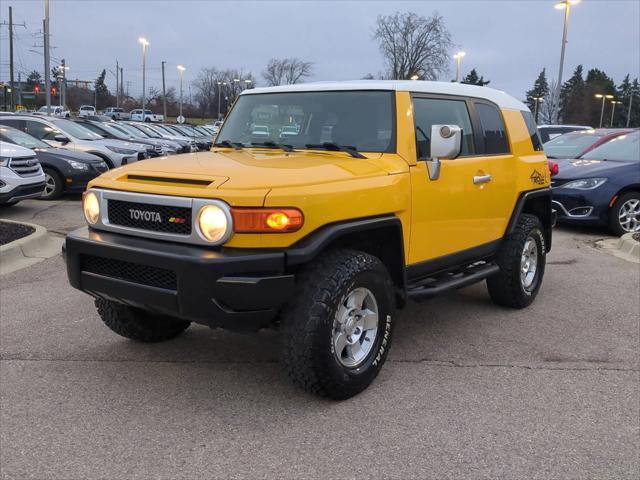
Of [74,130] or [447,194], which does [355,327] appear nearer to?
[447,194]

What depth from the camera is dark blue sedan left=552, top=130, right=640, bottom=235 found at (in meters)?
9.46

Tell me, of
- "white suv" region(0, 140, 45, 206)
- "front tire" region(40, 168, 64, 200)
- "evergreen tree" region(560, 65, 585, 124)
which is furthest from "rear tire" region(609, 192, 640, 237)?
"evergreen tree" region(560, 65, 585, 124)

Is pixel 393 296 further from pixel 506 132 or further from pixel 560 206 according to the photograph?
pixel 560 206

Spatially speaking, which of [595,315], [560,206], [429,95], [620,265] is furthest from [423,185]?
[560,206]

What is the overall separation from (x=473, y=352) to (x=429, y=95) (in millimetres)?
1965

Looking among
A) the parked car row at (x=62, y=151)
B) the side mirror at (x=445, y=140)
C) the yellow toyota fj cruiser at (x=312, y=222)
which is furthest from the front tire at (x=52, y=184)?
the side mirror at (x=445, y=140)

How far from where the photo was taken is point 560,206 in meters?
9.73

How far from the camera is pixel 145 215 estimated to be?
11.3ft

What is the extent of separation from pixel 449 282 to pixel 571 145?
8658 mm

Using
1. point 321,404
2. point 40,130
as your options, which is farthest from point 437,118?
point 40,130

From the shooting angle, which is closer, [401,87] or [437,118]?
[401,87]

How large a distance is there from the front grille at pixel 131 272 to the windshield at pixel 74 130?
11.4 metres

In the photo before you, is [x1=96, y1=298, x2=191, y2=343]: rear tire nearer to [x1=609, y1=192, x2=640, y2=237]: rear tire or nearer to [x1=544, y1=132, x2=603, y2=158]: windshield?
[x1=609, y1=192, x2=640, y2=237]: rear tire

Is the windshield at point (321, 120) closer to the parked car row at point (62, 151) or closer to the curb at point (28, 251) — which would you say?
the curb at point (28, 251)
